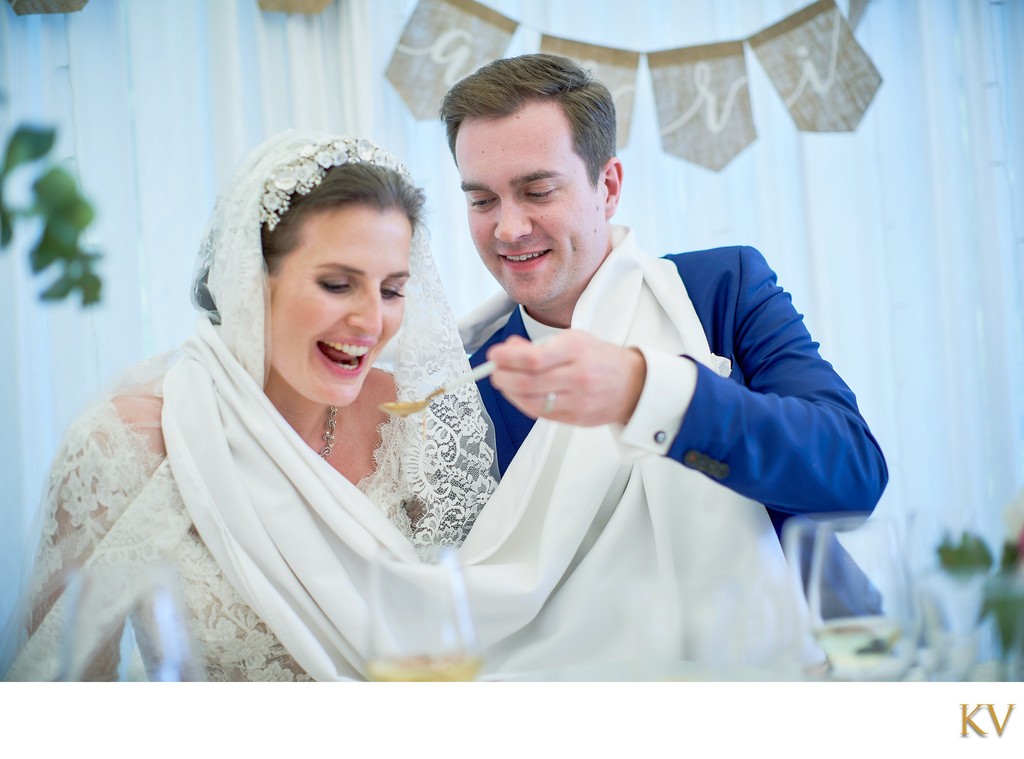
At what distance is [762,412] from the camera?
141 cm

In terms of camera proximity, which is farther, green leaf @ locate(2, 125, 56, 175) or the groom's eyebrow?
the groom's eyebrow

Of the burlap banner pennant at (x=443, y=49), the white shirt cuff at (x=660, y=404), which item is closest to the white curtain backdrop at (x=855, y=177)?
the burlap banner pennant at (x=443, y=49)

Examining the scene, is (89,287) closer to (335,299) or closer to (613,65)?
(335,299)

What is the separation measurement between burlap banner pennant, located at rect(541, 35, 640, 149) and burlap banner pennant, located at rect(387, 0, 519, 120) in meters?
0.17

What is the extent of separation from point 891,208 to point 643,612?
9.58 ft

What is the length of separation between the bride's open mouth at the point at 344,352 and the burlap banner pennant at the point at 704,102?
1823mm

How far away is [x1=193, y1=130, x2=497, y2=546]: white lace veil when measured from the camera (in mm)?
1586

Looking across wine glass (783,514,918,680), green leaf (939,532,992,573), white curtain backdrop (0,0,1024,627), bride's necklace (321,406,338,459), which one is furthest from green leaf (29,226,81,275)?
white curtain backdrop (0,0,1024,627)

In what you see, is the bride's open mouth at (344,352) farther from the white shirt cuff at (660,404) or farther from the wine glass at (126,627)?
the wine glass at (126,627)

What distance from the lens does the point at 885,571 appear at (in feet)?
2.94

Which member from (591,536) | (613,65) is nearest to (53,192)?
(591,536)

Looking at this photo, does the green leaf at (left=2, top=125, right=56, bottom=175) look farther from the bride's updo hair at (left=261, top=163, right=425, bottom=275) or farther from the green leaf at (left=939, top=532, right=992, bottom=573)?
the bride's updo hair at (left=261, top=163, right=425, bottom=275)

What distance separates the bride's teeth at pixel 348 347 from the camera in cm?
160
